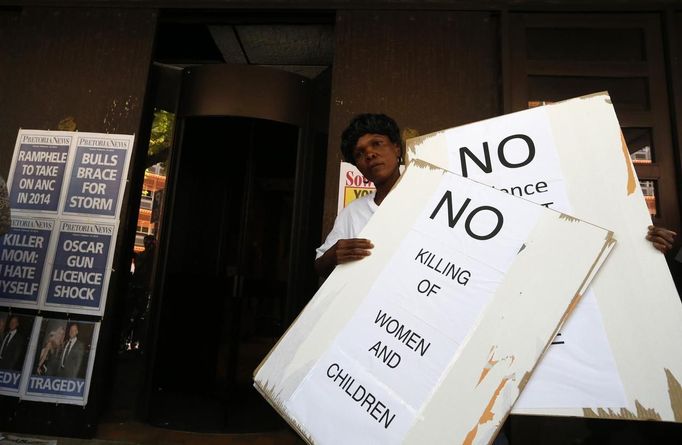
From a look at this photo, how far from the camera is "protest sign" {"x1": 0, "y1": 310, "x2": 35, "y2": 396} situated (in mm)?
2545

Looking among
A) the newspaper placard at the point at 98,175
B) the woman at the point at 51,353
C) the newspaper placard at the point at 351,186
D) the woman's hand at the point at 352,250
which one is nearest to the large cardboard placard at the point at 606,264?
the woman's hand at the point at 352,250

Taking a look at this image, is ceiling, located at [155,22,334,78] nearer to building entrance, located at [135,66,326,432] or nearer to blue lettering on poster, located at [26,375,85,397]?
building entrance, located at [135,66,326,432]

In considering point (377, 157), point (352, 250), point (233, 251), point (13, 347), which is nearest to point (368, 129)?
point (377, 157)

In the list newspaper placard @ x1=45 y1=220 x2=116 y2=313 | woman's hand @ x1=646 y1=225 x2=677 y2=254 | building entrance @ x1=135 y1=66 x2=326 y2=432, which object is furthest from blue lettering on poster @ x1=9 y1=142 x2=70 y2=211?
woman's hand @ x1=646 y1=225 x2=677 y2=254

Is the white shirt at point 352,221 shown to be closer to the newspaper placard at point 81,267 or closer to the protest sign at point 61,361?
the newspaper placard at point 81,267

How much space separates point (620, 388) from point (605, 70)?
7.93ft

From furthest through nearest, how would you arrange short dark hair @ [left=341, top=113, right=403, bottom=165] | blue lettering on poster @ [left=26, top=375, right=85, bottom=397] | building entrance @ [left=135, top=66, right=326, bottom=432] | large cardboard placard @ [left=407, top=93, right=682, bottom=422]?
1. building entrance @ [left=135, top=66, right=326, bottom=432]
2. blue lettering on poster @ [left=26, top=375, right=85, bottom=397]
3. short dark hair @ [left=341, top=113, right=403, bottom=165]
4. large cardboard placard @ [left=407, top=93, right=682, bottom=422]

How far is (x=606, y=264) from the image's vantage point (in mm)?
1051

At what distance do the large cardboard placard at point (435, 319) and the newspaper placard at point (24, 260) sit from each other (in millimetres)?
2363

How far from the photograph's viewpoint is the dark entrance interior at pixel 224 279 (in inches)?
118

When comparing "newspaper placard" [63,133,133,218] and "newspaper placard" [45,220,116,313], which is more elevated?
"newspaper placard" [63,133,133,218]

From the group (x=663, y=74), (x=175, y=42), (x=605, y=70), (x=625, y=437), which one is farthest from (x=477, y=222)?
(x=175, y=42)

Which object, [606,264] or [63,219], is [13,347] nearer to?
[63,219]

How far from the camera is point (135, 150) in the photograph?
275 centimetres
